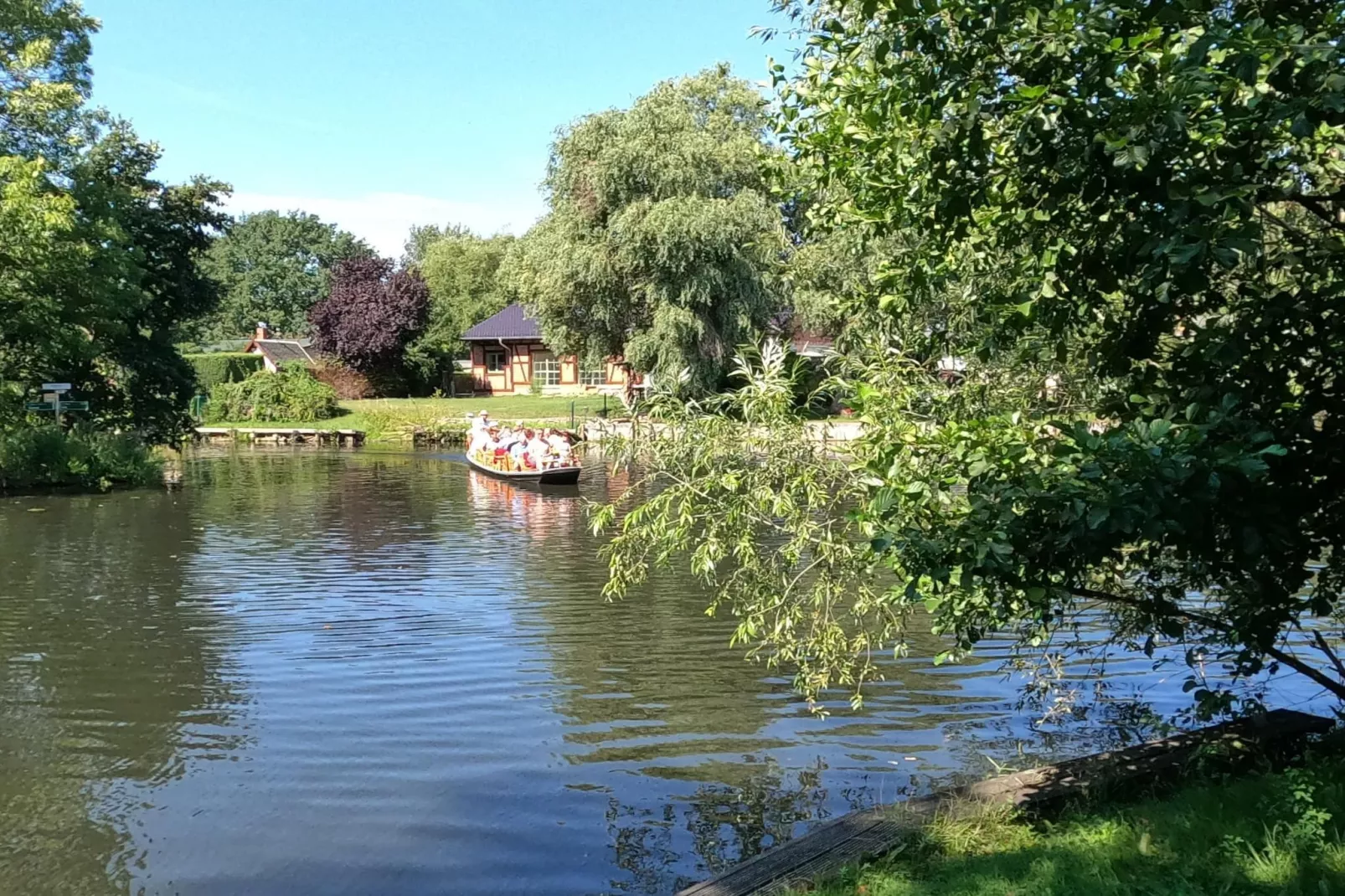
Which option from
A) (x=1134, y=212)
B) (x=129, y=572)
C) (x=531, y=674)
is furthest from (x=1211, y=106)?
(x=129, y=572)

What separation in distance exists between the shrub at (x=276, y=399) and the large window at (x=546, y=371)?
10.2m

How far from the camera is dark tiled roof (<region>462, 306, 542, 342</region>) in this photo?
5503 centimetres

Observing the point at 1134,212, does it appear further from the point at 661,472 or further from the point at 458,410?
the point at 458,410

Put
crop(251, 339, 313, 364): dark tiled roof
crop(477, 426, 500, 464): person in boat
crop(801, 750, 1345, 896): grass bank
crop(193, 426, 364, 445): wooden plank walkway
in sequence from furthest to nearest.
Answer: crop(251, 339, 313, 364): dark tiled roof → crop(193, 426, 364, 445): wooden plank walkway → crop(477, 426, 500, 464): person in boat → crop(801, 750, 1345, 896): grass bank

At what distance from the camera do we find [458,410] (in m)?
45.4

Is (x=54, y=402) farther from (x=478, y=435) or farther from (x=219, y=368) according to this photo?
(x=219, y=368)

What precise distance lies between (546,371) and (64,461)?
→ 3309cm

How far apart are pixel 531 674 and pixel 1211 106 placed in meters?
7.88

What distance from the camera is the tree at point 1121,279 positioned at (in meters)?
3.46

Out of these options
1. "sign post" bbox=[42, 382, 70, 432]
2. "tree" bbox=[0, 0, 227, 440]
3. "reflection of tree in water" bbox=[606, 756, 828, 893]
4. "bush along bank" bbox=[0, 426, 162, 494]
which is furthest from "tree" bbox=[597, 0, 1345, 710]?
"sign post" bbox=[42, 382, 70, 432]

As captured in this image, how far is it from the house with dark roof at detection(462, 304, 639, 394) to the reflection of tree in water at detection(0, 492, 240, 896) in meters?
38.4

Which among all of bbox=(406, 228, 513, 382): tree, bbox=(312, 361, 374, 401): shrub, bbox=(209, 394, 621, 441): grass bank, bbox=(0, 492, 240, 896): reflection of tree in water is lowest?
bbox=(0, 492, 240, 896): reflection of tree in water

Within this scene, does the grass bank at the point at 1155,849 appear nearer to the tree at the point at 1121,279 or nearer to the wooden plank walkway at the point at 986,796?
the wooden plank walkway at the point at 986,796

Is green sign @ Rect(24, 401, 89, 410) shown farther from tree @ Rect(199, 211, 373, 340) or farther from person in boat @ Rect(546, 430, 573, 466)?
tree @ Rect(199, 211, 373, 340)
